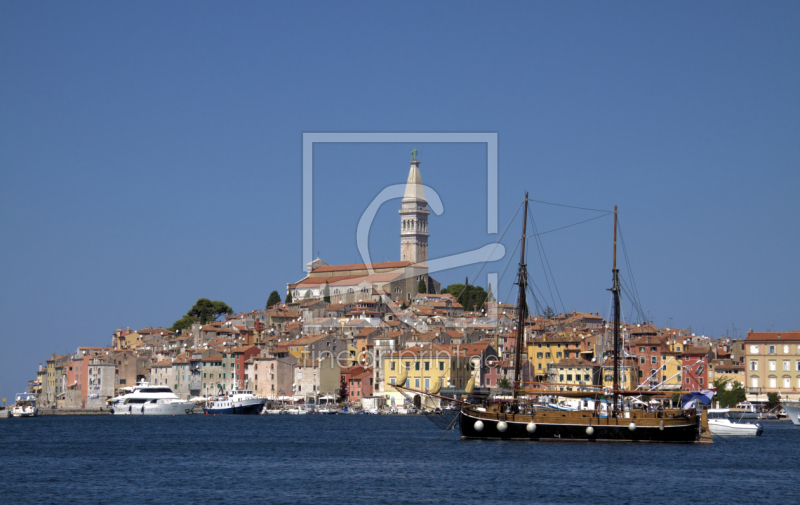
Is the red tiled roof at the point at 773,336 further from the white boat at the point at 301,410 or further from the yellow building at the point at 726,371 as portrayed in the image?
the white boat at the point at 301,410

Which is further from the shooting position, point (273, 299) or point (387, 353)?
point (273, 299)

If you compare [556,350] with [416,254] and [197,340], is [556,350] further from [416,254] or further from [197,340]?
[416,254]

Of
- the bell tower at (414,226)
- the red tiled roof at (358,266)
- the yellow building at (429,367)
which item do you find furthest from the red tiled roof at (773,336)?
the bell tower at (414,226)

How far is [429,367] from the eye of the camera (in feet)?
333

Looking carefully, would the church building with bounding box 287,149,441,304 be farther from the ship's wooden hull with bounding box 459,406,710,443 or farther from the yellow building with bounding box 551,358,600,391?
the ship's wooden hull with bounding box 459,406,710,443

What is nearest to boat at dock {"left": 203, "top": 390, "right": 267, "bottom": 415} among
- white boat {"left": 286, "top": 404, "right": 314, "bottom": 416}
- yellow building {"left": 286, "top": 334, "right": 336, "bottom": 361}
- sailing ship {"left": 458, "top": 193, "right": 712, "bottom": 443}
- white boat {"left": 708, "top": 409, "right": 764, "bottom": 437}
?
white boat {"left": 286, "top": 404, "right": 314, "bottom": 416}

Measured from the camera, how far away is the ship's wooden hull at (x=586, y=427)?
51594 millimetres

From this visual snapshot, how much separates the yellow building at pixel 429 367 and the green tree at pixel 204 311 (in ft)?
203

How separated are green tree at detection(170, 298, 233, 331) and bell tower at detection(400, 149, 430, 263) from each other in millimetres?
39630

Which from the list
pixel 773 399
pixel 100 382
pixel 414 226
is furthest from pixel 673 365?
pixel 414 226

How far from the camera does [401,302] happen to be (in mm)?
160500

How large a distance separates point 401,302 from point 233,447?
343ft

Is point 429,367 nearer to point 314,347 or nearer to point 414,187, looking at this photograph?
point 314,347

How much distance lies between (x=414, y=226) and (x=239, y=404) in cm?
8931
